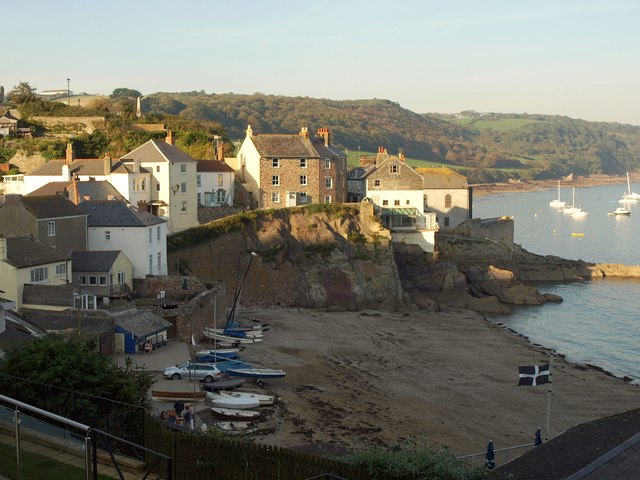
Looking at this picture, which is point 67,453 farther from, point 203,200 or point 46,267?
point 203,200

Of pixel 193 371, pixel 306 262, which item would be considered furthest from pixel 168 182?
pixel 193 371

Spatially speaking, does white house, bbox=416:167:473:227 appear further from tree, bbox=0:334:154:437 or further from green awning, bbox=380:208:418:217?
tree, bbox=0:334:154:437

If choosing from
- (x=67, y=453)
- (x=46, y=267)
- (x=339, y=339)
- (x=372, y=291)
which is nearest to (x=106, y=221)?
(x=46, y=267)

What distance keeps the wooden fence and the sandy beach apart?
24.1 feet

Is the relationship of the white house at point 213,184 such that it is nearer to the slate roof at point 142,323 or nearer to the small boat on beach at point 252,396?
the slate roof at point 142,323

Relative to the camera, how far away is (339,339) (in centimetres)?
3716

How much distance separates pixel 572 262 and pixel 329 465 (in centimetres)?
5538

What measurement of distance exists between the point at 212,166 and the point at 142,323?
2147 cm

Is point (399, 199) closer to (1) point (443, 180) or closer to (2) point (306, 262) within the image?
(1) point (443, 180)

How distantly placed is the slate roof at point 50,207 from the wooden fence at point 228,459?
68.5 feet

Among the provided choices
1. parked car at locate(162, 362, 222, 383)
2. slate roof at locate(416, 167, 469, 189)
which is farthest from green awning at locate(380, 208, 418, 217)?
parked car at locate(162, 362, 222, 383)

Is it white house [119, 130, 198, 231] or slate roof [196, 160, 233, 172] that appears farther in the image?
slate roof [196, 160, 233, 172]

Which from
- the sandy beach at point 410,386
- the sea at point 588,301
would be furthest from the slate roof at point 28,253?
the sea at point 588,301

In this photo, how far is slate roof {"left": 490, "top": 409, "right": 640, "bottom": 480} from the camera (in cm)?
1426
